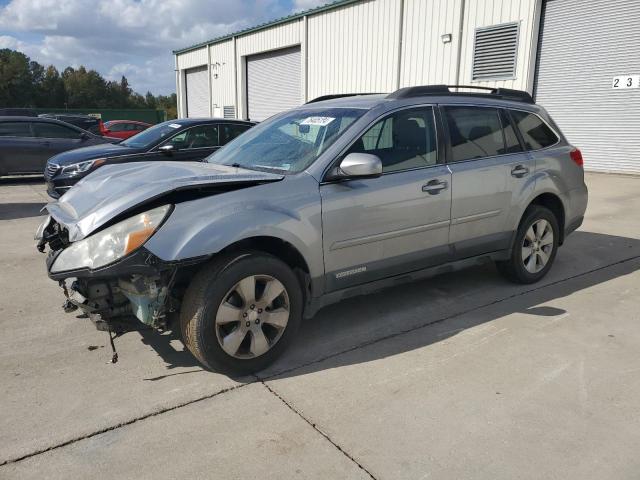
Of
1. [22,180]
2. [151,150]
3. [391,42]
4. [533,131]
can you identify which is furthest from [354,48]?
[533,131]

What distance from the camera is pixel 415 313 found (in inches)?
172

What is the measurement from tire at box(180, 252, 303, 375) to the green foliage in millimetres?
55396

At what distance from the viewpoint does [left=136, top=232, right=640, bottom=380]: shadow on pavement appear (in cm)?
362

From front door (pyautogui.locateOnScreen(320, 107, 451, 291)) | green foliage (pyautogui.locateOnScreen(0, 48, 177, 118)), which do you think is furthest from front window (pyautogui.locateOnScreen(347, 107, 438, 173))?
green foliage (pyautogui.locateOnScreen(0, 48, 177, 118))

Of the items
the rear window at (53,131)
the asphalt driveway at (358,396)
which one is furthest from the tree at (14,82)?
the asphalt driveway at (358,396)

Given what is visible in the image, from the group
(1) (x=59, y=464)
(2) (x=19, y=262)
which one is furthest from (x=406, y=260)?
(2) (x=19, y=262)

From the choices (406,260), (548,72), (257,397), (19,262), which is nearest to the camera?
(257,397)

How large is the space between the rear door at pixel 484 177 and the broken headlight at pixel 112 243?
7.81 feet

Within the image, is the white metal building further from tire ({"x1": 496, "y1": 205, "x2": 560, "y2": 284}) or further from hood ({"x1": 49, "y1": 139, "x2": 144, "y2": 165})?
hood ({"x1": 49, "y1": 139, "x2": 144, "y2": 165})

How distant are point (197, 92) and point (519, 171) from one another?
30136mm

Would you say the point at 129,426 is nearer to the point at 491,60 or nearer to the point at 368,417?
the point at 368,417

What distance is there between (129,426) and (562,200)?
4348 millimetres

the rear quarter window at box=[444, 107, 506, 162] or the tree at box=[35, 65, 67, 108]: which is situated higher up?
the tree at box=[35, 65, 67, 108]

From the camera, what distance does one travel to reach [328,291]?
3633 millimetres
